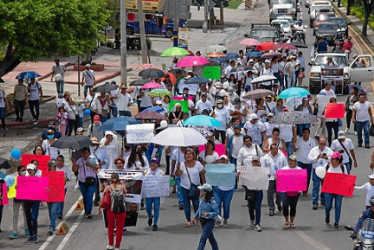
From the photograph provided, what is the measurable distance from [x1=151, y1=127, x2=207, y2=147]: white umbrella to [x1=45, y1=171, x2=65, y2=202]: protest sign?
2143mm

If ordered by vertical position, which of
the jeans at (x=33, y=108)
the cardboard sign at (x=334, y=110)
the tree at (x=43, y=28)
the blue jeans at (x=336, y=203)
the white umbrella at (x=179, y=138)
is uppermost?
the tree at (x=43, y=28)

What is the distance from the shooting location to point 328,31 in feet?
181

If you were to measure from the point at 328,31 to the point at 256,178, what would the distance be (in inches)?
1507

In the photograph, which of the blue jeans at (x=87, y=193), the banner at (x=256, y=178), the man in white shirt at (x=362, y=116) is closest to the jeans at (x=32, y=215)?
the blue jeans at (x=87, y=193)

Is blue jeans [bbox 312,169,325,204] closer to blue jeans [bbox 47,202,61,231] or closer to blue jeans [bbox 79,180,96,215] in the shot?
blue jeans [bbox 79,180,96,215]

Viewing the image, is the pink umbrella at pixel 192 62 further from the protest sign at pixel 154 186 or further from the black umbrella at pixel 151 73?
the protest sign at pixel 154 186

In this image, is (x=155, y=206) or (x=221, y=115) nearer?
(x=155, y=206)

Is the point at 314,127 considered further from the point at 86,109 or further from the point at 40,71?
the point at 40,71

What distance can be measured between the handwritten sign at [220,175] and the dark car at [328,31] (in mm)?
36923

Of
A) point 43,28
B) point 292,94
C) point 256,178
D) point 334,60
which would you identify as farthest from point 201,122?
point 334,60

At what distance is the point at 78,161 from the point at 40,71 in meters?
26.6

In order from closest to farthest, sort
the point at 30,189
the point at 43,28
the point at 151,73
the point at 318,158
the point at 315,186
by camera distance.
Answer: the point at 30,189 < the point at 315,186 < the point at 318,158 < the point at 151,73 < the point at 43,28

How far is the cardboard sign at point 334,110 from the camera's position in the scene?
2500cm

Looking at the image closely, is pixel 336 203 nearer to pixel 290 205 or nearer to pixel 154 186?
pixel 290 205
